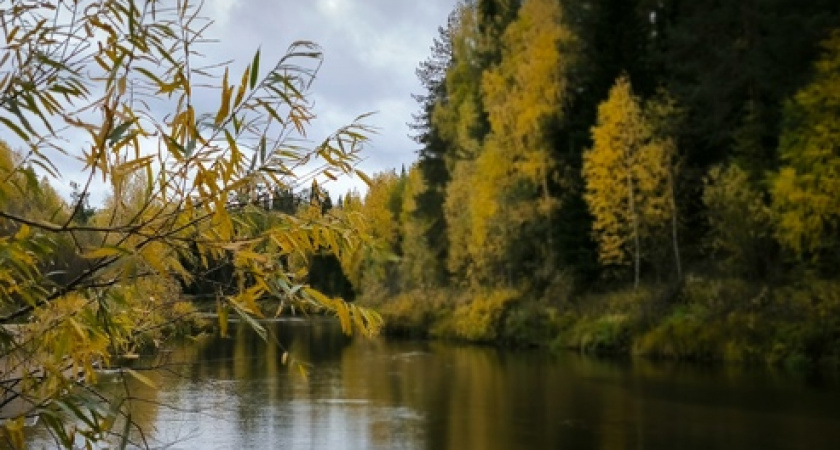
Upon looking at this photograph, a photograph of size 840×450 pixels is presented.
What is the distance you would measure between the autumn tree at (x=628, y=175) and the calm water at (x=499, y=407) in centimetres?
468

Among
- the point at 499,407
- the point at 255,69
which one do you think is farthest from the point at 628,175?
the point at 255,69

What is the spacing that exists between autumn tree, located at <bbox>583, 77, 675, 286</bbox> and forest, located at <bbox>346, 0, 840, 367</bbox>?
0.18 ft

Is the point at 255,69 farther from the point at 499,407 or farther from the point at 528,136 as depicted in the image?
the point at 528,136

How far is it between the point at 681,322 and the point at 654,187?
4003 millimetres

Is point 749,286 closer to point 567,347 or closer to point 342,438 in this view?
point 567,347

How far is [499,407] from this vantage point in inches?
517

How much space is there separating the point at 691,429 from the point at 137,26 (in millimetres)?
10223

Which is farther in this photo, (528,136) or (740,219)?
(528,136)

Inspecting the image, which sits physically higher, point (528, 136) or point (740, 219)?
point (528, 136)

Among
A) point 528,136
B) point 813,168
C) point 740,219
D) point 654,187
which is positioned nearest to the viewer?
point 813,168

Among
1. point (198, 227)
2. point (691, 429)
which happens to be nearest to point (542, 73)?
point (691, 429)

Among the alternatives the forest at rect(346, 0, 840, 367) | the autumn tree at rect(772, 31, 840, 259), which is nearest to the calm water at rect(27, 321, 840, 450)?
the forest at rect(346, 0, 840, 367)

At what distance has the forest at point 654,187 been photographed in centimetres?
1834

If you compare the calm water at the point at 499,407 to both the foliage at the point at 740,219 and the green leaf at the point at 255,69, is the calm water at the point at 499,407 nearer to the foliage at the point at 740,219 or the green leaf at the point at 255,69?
the foliage at the point at 740,219
